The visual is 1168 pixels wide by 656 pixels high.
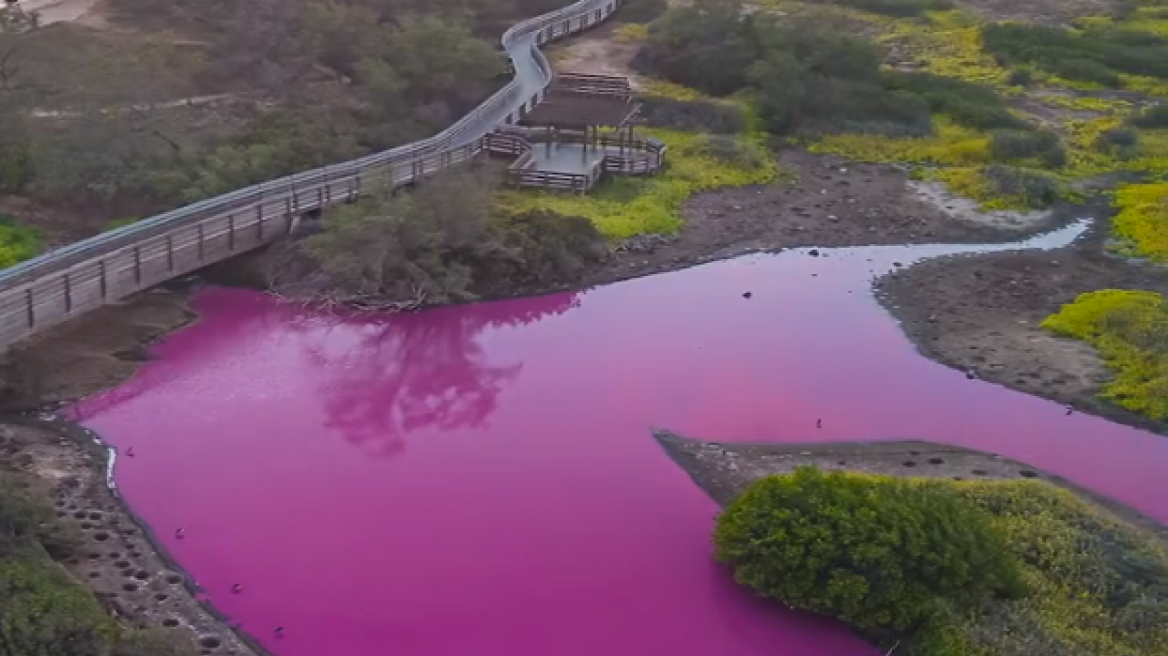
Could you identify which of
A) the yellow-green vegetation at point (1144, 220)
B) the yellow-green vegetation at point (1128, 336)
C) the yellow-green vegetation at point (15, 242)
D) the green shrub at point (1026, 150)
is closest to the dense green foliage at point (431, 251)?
the yellow-green vegetation at point (15, 242)

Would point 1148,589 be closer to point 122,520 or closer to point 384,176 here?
→ point 122,520

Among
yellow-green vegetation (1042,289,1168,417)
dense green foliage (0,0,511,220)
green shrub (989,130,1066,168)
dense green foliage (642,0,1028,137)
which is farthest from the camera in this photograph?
dense green foliage (642,0,1028,137)

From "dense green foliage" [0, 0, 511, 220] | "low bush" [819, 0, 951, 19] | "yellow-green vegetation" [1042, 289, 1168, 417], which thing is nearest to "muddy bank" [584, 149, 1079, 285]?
"yellow-green vegetation" [1042, 289, 1168, 417]

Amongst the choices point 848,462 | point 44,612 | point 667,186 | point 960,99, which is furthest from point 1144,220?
point 44,612

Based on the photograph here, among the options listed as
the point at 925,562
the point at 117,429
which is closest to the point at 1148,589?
the point at 925,562

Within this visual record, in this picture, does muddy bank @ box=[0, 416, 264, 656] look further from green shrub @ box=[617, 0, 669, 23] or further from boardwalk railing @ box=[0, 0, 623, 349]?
green shrub @ box=[617, 0, 669, 23]

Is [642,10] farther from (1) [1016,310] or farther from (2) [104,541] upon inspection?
(2) [104,541]
